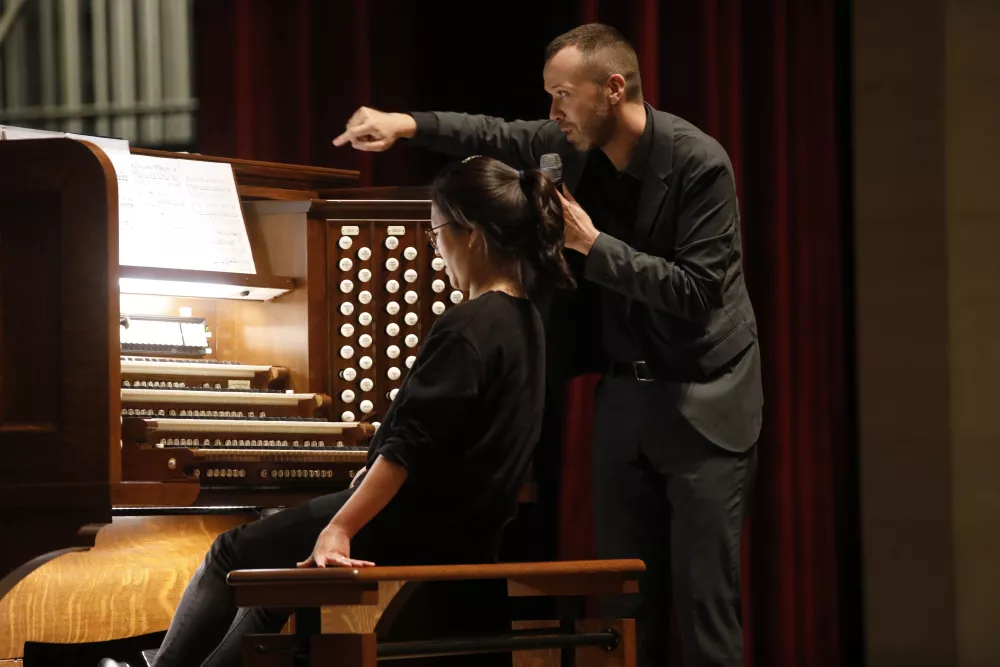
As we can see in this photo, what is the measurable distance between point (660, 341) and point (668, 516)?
410 millimetres

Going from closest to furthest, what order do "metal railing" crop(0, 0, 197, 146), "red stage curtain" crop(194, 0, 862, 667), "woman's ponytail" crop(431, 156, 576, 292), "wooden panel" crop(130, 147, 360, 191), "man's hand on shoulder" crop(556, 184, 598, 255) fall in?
"woman's ponytail" crop(431, 156, 576, 292)
"man's hand on shoulder" crop(556, 184, 598, 255)
"wooden panel" crop(130, 147, 360, 191)
"red stage curtain" crop(194, 0, 862, 667)
"metal railing" crop(0, 0, 197, 146)

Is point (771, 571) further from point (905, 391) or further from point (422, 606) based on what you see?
point (422, 606)

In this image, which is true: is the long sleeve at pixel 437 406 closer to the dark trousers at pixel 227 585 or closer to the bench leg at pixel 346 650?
the dark trousers at pixel 227 585

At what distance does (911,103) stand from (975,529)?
133 centimetres

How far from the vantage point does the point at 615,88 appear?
3021mm

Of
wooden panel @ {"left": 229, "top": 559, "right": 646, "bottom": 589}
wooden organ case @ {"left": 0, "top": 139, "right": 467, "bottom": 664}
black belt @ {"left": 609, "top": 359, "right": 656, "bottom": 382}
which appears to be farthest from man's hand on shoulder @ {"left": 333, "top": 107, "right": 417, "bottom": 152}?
wooden panel @ {"left": 229, "top": 559, "right": 646, "bottom": 589}

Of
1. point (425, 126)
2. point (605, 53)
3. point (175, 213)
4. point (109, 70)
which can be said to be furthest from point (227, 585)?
point (109, 70)

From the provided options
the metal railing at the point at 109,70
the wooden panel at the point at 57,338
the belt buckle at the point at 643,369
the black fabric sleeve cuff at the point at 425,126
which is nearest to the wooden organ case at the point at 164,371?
the wooden panel at the point at 57,338

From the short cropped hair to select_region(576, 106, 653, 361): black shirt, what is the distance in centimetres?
8

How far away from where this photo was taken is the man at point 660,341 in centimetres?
287

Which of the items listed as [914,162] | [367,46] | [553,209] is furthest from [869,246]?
[553,209]

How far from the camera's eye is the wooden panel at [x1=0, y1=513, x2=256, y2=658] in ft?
10.5

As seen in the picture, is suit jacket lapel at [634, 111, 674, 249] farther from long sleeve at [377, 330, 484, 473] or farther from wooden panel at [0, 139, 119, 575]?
wooden panel at [0, 139, 119, 575]

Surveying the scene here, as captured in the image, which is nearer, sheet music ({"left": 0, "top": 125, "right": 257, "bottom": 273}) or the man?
the man
